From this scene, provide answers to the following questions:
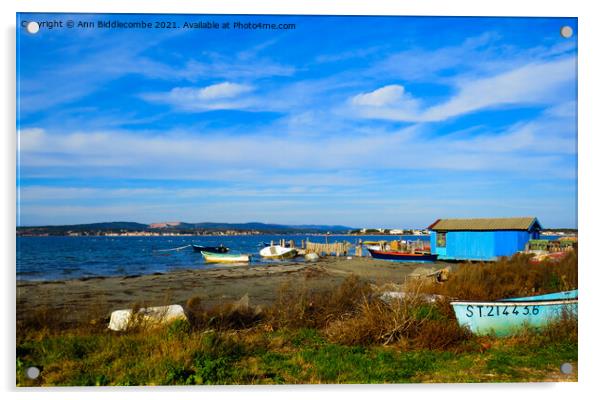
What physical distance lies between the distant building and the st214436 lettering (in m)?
3.99

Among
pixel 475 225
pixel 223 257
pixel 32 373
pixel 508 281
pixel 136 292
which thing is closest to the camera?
pixel 32 373

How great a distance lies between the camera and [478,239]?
12258mm

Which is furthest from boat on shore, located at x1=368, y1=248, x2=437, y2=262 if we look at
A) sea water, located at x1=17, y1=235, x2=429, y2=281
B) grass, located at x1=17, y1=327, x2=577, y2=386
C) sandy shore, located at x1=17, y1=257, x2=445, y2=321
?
grass, located at x1=17, y1=327, x2=577, y2=386

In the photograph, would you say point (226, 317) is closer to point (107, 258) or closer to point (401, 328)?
point (401, 328)

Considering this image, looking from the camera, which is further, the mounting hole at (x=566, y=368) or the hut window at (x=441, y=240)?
the hut window at (x=441, y=240)

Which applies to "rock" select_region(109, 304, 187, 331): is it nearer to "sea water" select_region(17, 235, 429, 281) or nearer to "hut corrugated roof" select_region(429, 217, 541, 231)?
"sea water" select_region(17, 235, 429, 281)

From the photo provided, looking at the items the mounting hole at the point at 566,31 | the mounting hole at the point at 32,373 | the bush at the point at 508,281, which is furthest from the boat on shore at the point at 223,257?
the mounting hole at the point at 566,31

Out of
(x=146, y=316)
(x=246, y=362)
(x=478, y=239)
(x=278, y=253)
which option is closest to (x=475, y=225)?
(x=478, y=239)

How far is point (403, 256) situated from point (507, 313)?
48.5ft

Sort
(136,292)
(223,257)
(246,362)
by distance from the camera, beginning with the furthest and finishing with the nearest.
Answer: (223,257), (136,292), (246,362)

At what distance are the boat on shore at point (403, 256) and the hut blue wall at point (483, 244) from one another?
2.26m

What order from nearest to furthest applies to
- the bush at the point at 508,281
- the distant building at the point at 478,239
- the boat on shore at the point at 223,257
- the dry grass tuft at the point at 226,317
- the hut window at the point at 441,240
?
the dry grass tuft at the point at 226,317 → the bush at the point at 508,281 → the distant building at the point at 478,239 → the hut window at the point at 441,240 → the boat on shore at the point at 223,257

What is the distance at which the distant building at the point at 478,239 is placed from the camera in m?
9.79

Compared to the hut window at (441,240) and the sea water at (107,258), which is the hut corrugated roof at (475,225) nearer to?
the sea water at (107,258)
